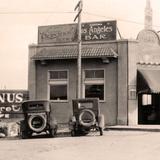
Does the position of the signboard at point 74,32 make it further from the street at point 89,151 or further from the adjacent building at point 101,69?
the street at point 89,151

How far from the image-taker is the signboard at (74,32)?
107 ft

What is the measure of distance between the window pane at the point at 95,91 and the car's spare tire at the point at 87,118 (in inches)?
282

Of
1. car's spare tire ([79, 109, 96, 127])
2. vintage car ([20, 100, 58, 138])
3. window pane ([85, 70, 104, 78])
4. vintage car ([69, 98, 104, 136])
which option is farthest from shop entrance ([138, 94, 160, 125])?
vintage car ([20, 100, 58, 138])

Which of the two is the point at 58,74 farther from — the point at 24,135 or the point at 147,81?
the point at 24,135

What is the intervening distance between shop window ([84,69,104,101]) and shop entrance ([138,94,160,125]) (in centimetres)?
289

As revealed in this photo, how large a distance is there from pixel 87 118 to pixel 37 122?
244 centimetres

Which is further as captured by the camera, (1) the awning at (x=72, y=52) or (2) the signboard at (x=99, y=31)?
(2) the signboard at (x=99, y=31)

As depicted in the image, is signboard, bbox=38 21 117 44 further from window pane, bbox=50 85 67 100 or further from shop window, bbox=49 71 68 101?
window pane, bbox=50 85 67 100

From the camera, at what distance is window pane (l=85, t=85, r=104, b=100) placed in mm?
32406

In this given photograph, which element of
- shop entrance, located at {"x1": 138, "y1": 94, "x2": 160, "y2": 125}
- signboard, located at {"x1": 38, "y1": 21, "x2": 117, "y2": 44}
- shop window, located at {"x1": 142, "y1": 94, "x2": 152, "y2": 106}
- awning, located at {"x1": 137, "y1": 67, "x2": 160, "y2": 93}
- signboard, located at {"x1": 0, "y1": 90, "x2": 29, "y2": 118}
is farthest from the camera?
shop window, located at {"x1": 142, "y1": 94, "x2": 152, "y2": 106}

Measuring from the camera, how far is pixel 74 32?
110 feet

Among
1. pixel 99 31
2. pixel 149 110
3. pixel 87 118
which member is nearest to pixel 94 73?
pixel 99 31

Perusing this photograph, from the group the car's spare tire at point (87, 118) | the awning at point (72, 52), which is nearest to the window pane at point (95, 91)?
the awning at point (72, 52)

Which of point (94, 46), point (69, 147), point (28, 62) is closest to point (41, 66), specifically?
point (28, 62)
